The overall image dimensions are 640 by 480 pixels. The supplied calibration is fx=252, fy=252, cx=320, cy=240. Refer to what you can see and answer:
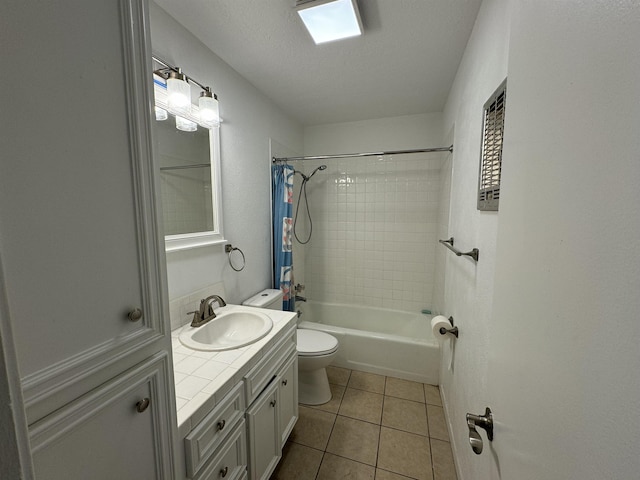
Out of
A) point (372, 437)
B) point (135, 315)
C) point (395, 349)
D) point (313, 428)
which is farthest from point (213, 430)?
point (395, 349)

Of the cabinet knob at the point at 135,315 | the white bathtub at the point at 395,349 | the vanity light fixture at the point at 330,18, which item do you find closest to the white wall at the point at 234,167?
the vanity light fixture at the point at 330,18

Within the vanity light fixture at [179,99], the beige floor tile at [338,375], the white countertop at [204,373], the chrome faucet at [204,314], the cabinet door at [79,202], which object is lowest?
the beige floor tile at [338,375]

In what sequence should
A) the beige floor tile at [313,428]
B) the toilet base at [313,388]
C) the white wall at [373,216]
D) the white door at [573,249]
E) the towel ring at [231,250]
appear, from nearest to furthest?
the white door at [573,249]
the beige floor tile at [313,428]
the towel ring at [231,250]
the toilet base at [313,388]
the white wall at [373,216]

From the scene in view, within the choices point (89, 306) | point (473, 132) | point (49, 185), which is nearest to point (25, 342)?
point (89, 306)

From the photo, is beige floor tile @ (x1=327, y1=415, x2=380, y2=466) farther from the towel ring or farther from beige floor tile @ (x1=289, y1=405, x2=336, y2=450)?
the towel ring

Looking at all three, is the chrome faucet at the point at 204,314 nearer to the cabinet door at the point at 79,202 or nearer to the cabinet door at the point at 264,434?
the cabinet door at the point at 264,434

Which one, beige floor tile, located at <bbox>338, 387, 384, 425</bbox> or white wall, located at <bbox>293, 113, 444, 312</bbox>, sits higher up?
white wall, located at <bbox>293, 113, 444, 312</bbox>

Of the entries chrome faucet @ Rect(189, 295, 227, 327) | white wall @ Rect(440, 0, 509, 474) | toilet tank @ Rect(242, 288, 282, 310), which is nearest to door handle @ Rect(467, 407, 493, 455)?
white wall @ Rect(440, 0, 509, 474)

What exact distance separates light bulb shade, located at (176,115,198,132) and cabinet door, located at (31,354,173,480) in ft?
4.07

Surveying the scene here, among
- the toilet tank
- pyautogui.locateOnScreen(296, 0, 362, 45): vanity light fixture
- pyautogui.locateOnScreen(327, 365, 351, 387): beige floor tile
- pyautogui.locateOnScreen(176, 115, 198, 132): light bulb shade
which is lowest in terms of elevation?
pyautogui.locateOnScreen(327, 365, 351, 387): beige floor tile

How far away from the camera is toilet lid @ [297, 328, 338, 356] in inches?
74.2

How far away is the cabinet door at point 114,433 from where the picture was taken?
46cm

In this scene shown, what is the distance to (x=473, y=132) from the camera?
1354mm

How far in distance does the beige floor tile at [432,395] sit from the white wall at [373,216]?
84cm
